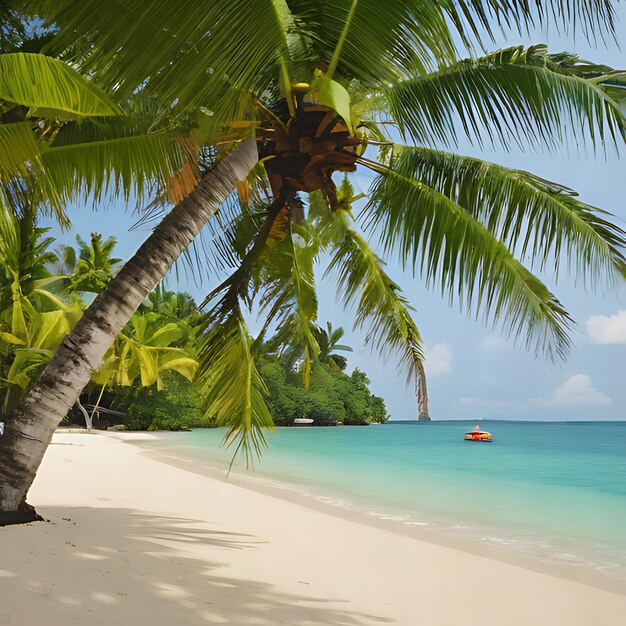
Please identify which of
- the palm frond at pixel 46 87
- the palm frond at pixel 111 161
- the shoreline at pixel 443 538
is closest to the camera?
the palm frond at pixel 46 87

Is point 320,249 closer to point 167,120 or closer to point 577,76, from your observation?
point 167,120

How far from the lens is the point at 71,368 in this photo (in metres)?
4.29

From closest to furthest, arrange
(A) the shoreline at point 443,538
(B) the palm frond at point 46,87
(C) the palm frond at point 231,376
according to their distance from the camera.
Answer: (B) the palm frond at point 46,87 < (A) the shoreline at point 443,538 < (C) the palm frond at point 231,376

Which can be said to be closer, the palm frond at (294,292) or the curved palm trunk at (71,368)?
the curved palm trunk at (71,368)

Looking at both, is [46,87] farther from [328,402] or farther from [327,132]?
[328,402]

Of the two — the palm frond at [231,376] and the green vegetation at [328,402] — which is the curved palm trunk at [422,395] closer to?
the palm frond at [231,376]

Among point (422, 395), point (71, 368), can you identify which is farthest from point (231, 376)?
point (71, 368)

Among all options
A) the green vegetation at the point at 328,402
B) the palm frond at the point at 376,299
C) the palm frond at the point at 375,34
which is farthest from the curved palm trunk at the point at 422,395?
the green vegetation at the point at 328,402

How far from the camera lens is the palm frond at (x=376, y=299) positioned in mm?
7426

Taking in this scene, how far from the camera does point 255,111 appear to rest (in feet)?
18.0

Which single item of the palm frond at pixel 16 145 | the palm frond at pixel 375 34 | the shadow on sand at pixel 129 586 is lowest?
the shadow on sand at pixel 129 586

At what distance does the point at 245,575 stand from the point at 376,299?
4.23 meters

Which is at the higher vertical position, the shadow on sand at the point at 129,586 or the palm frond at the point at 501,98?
the palm frond at the point at 501,98

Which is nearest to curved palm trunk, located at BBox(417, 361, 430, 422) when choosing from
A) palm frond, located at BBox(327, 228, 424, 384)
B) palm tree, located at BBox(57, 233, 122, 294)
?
palm frond, located at BBox(327, 228, 424, 384)
